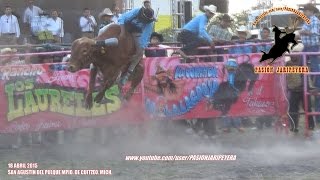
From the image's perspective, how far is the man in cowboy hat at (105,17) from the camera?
527 centimetres

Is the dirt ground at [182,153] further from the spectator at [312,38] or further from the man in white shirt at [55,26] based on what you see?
the man in white shirt at [55,26]

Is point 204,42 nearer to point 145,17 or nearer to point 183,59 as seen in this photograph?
point 183,59

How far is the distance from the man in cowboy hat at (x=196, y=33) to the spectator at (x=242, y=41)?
26 centimetres

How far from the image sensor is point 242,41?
236 inches

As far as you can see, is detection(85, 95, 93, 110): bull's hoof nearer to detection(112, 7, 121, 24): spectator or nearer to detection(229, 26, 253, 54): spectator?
detection(112, 7, 121, 24): spectator

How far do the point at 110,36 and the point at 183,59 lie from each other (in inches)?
33.3

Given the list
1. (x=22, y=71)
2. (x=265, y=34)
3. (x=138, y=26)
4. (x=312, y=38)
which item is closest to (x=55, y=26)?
(x=138, y=26)

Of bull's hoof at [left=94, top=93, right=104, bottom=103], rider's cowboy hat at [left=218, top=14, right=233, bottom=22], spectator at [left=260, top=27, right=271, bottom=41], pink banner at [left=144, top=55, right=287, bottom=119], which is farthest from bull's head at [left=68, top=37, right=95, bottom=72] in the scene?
spectator at [left=260, top=27, right=271, bottom=41]

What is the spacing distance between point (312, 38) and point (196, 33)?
1.04 metres

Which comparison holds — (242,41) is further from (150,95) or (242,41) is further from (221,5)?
(150,95)

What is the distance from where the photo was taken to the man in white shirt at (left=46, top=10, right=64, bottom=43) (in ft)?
16.6

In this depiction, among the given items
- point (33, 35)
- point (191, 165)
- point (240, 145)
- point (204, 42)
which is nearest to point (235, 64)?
point (204, 42)

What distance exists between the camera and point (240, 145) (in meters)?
5.81

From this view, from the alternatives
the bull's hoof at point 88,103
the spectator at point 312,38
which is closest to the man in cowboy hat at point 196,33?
the spectator at point 312,38
